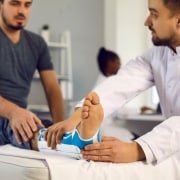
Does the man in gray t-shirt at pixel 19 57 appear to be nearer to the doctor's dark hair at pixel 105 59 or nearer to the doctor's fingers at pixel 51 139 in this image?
the doctor's fingers at pixel 51 139

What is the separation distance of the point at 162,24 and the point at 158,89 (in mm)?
277

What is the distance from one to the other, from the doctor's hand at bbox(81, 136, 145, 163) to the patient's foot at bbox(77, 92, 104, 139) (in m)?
0.04

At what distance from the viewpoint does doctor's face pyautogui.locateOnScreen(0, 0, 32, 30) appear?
222cm

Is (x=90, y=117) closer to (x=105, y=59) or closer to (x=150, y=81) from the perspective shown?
(x=150, y=81)

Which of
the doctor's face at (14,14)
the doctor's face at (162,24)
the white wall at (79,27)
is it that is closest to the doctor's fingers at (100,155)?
the doctor's face at (162,24)

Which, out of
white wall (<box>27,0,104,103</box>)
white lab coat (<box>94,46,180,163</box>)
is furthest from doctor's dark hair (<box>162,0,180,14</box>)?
white wall (<box>27,0,104,103</box>)

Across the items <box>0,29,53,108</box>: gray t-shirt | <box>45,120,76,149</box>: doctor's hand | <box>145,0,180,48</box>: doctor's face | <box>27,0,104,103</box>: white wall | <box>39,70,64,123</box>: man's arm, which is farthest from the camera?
<box>27,0,104,103</box>: white wall

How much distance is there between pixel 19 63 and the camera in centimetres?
223

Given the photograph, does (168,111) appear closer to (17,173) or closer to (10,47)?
(17,173)

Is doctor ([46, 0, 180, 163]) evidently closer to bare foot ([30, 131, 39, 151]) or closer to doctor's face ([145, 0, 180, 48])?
doctor's face ([145, 0, 180, 48])

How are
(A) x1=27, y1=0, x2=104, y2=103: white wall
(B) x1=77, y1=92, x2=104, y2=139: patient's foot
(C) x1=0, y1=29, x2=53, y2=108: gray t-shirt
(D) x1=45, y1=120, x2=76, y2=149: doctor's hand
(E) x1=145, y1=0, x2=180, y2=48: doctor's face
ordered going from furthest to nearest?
(A) x1=27, y1=0, x2=104, y2=103: white wall < (C) x1=0, y1=29, x2=53, y2=108: gray t-shirt < (E) x1=145, y1=0, x2=180, y2=48: doctor's face < (D) x1=45, y1=120, x2=76, y2=149: doctor's hand < (B) x1=77, y1=92, x2=104, y2=139: patient's foot

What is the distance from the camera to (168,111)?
5.51 ft

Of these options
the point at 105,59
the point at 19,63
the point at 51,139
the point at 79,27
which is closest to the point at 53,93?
the point at 19,63

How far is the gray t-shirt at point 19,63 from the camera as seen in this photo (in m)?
2.17
